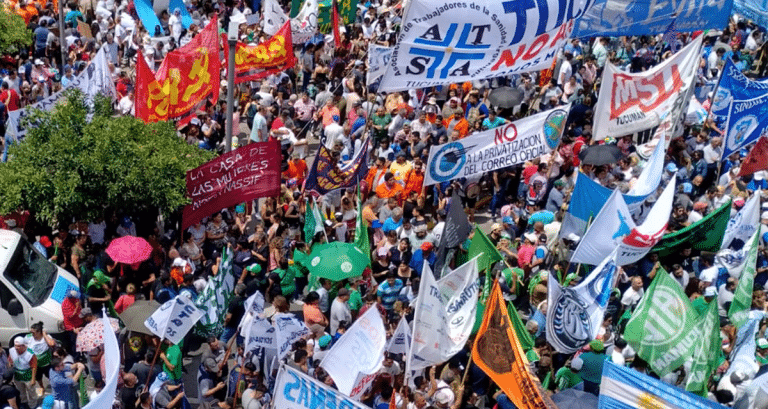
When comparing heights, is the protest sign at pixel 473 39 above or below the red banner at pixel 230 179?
above

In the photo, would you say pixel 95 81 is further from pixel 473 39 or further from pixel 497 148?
pixel 497 148

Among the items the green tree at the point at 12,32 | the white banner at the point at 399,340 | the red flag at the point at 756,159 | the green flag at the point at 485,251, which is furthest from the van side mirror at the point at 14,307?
the red flag at the point at 756,159

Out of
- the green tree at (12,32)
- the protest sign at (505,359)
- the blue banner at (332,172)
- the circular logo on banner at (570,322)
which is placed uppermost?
the protest sign at (505,359)

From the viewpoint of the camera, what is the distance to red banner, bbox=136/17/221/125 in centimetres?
1852

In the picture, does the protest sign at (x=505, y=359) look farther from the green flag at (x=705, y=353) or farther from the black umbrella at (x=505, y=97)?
the black umbrella at (x=505, y=97)

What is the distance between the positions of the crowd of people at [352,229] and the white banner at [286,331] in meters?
0.17

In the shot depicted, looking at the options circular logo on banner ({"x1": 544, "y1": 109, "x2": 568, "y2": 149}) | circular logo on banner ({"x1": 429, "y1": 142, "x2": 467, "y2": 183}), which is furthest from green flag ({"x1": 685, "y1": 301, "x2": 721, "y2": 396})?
circular logo on banner ({"x1": 544, "y1": 109, "x2": 568, "y2": 149})

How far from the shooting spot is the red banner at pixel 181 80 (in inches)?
729

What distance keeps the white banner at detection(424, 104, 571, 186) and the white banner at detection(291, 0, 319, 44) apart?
24.2ft

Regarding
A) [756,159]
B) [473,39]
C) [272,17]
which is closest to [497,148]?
[473,39]

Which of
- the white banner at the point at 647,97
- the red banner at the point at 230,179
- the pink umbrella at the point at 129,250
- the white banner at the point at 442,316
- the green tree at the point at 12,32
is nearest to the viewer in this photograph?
the white banner at the point at 442,316

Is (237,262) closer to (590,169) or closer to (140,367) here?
(140,367)

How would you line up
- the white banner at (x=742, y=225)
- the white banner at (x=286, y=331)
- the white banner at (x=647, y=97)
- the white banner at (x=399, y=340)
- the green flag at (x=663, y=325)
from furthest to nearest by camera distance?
1. the white banner at (x=647, y=97)
2. the white banner at (x=742, y=225)
3. the green flag at (x=663, y=325)
4. the white banner at (x=399, y=340)
5. the white banner at (x=286, y=331)

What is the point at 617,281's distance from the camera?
52.0ft
